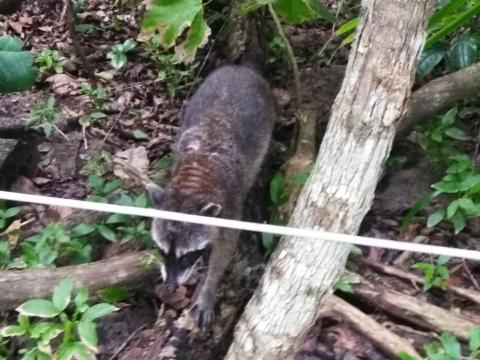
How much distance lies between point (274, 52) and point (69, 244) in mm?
2707

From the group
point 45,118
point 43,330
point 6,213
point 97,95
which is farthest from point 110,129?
point 43,330

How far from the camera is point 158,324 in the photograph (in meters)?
4.00

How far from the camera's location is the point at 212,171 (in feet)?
14.4

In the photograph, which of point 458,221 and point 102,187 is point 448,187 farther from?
point 102,187

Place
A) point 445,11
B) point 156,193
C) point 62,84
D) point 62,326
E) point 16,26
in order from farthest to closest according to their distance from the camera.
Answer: point 16,26 → point 62,84 → point 445,11 → point 156,193 → point 62,326

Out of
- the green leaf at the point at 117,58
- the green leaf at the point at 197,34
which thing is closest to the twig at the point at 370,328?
the green leaf at the point at 197,34

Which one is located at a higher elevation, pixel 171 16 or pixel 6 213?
pixel 171 16

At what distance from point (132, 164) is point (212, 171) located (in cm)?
105

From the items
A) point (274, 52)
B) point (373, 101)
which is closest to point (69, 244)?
point (373, 101)

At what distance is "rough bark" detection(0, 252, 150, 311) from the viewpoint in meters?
3.65

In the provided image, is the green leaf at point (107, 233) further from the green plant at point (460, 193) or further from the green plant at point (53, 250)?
the green plant at point (460, 193)

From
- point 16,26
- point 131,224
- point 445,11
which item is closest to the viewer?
point 445,11

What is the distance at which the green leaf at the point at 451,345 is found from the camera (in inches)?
134

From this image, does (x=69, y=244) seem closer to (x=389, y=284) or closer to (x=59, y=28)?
(x=389, y=284)
